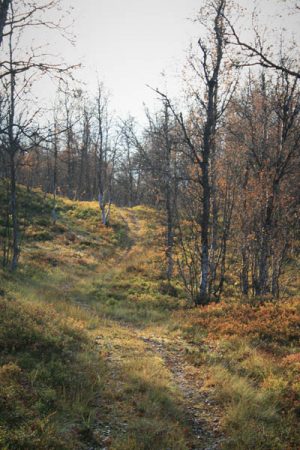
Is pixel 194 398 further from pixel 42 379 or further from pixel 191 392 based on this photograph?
pixel 42 379

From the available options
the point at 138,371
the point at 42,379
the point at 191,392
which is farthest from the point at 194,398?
the point at 42,379

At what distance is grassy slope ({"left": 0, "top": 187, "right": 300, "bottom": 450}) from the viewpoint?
235 inches

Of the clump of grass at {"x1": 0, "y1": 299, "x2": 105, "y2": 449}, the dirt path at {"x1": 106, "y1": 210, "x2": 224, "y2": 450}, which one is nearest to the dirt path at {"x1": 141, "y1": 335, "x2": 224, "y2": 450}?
the dirt path at {"x1": 106, "y1": 210, "x2": 224, "y2": 450}

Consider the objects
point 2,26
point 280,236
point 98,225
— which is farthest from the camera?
point 98,225

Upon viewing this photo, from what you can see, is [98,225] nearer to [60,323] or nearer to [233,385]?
[60,323]

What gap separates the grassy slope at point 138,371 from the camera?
597cm

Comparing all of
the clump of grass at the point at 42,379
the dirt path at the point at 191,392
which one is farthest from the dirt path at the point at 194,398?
the clump of grass at the point at 42,379

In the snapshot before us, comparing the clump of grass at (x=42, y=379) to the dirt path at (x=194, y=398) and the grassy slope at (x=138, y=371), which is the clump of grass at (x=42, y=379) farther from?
the dirt path at (x=194, y=398)

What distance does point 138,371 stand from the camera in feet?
26.4

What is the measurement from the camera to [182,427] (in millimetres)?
6426

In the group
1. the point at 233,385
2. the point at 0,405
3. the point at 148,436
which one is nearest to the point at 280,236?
the point at 233,385

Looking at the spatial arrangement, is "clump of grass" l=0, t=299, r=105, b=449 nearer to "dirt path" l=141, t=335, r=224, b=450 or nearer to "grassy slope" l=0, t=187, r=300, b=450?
"grassy slope" l=0, t=187, r=300, b=450

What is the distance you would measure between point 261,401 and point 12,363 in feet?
16.0

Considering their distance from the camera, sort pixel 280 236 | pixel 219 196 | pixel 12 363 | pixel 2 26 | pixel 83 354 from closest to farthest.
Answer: pixel 12 363
pixel 83 354
pixel 2 26
pixel 280 236
pixel 219 196
